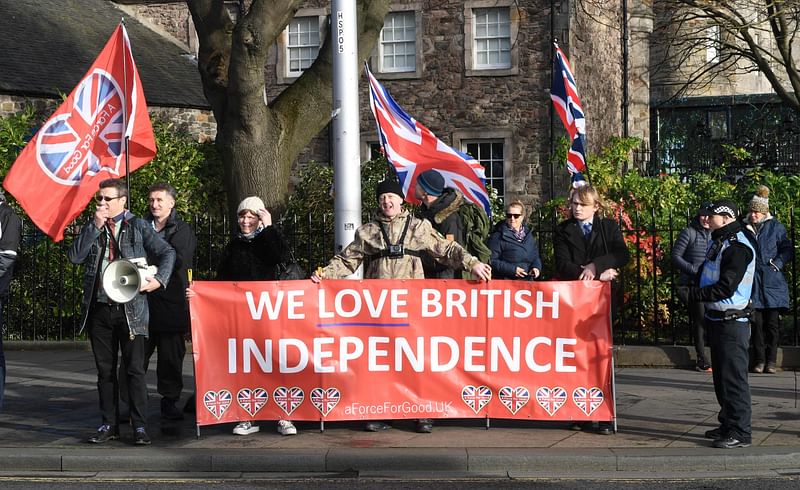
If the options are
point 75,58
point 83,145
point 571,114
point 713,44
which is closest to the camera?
point 83,145

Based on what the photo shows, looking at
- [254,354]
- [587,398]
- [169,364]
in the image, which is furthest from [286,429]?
[587,398]

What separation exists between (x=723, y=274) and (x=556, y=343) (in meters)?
1.37

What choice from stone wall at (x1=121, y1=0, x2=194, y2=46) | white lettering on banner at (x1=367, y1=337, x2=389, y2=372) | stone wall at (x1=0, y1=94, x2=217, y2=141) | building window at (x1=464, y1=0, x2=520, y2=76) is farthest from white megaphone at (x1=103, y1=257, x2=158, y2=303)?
stone wall at (x1=121, y1=0, x2=194, y2=46)

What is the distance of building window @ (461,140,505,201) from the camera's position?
90.2ft

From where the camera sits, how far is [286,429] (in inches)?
359

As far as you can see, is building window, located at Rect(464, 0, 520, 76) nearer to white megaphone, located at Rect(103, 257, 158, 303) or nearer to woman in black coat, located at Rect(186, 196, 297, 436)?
woman in black coat, located at Rect(186, 196, 297, 436)

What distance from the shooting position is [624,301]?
14570 millimetres

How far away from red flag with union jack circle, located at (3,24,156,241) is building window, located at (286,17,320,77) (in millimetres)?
18124

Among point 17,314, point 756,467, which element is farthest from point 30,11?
point 756,467

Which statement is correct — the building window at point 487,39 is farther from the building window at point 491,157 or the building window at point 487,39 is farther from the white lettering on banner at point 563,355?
the white lettering on banner at point 563,355

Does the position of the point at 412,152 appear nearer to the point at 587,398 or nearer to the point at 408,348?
the point at 408,348

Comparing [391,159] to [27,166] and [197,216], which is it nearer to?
[27,166]

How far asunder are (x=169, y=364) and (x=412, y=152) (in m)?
3.79

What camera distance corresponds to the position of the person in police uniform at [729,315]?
8.45 meters
